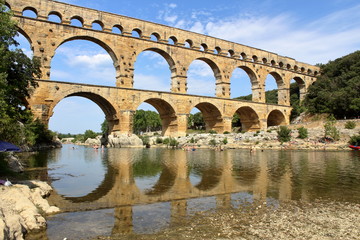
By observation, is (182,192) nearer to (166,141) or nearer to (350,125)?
(166,141)

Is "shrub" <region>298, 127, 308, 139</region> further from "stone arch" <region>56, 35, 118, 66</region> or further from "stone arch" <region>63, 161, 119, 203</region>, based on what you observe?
"stone arch" <region>63, 161, 119, 203</region>

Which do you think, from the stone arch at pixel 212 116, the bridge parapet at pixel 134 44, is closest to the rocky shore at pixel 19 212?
the bridge parapet at pixel 134 44

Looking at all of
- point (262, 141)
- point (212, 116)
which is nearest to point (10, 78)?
point (262, 141)

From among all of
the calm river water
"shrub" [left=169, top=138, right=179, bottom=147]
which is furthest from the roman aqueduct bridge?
the calm river water

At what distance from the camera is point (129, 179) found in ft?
36.8

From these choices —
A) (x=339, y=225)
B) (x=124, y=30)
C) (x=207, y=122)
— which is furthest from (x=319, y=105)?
(x=339, y=225)

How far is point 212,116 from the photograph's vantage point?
37812mm

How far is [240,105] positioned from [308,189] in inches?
1184

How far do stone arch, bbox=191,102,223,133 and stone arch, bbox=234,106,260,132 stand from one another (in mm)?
5372

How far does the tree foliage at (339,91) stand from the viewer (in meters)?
37.3

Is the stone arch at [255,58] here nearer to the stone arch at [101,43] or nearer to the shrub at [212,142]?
the shrub at [212,142]

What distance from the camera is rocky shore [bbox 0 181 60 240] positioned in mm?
4508

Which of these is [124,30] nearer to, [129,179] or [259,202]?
[129,179]

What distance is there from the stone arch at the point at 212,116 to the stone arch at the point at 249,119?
537 centimetres
